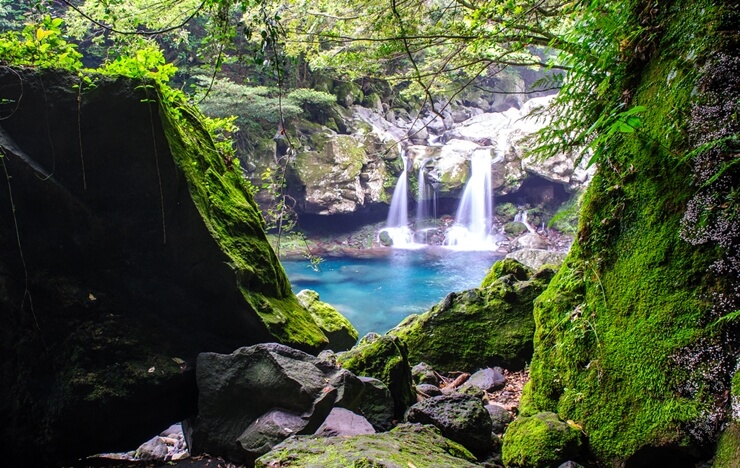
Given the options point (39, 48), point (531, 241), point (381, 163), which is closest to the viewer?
point (39, 48)

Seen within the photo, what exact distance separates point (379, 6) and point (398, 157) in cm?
1709

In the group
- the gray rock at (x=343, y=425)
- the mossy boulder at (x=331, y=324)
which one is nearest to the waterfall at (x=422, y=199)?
the mossy boulder at (x=331, y=324)

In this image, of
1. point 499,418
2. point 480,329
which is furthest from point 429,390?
point 480,329

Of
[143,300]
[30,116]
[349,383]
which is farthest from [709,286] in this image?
[30,116]

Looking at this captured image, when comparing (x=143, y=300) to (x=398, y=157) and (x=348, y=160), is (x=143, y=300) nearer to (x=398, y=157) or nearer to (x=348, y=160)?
(x=348, y=160)

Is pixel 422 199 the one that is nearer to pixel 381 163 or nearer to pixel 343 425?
pixel 381 163

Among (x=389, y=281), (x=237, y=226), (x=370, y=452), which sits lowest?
(x=389, y=281)

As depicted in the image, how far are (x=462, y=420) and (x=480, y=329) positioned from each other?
2421 millimetres

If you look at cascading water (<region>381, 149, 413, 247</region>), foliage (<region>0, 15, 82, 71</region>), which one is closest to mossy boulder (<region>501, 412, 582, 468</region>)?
foliage (<region>0, 15, 82, 71</region>)

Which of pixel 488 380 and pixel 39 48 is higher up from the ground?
pixel 39 48

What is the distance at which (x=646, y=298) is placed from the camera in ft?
7.49

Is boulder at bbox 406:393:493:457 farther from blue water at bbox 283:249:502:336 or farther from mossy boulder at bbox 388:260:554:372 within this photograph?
blue water at bbox 283:249:502:336

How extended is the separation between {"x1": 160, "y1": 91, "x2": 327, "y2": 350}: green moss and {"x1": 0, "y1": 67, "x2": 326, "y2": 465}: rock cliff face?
0.09ft

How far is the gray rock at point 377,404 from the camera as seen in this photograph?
3324 mm
